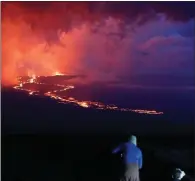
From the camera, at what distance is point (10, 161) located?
10.6ft

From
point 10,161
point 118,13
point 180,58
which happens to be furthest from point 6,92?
point 180,58

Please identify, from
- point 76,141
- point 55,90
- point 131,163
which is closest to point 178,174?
point 131,163

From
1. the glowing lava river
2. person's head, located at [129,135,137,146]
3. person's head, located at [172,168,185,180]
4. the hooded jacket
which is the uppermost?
the glowing lava river

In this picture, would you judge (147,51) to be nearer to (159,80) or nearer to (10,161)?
(159,80)

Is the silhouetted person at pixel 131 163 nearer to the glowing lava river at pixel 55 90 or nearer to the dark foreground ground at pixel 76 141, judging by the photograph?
the dark foreground ground at pixel 76 141

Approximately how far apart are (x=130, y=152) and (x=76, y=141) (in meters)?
0.44

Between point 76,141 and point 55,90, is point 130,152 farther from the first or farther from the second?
point 55,90

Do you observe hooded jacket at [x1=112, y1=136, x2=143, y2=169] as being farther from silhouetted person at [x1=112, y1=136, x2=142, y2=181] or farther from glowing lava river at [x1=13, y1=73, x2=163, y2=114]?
glowing lava river at [x1=13, y1=73, x2=163, y2=114]

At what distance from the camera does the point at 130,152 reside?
3146 millimetres

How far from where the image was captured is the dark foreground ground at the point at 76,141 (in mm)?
3244

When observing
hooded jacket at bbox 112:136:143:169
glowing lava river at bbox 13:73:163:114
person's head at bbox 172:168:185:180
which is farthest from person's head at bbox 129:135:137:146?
person's head at bbox 172:168:185:180

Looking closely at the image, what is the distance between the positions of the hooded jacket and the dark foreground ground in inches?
2.9

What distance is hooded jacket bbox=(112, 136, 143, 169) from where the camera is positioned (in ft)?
10.3

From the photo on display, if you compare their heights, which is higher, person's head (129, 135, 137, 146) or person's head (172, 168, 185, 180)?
person's head (129, 135, 137, 146)
